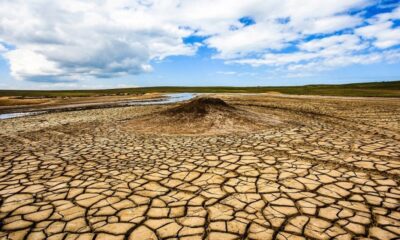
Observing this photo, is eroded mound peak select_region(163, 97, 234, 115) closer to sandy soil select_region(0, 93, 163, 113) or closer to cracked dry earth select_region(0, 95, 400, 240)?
cracked dry earth select_region(0, 95, 400, 240)

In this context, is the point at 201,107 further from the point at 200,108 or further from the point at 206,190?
the point at 206,190

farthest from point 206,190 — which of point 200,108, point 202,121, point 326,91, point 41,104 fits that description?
point 326,91

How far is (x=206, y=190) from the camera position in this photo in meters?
3.79

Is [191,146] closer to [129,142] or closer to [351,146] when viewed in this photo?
[129,142]

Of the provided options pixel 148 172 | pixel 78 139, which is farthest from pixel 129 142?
pixel 148 172

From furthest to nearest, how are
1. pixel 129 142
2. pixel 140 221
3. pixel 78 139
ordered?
pixel 78 139
pixel 129 142
pixel 140 221

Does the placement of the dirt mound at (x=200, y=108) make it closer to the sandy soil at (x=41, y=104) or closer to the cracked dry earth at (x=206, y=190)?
the cracked dry earth at (x=206, y=190)

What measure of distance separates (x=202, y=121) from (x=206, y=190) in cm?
612

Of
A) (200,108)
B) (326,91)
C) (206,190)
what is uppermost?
(326,91)

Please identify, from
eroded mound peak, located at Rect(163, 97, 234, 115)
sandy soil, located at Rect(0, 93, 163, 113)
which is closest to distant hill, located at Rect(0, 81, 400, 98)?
sandy soil, located at Rect(0, 93, 163, 113)

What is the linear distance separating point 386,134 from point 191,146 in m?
5.72

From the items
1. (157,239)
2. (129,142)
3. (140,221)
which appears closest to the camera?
(157,239)

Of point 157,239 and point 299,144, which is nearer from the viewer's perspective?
→ point 157,239

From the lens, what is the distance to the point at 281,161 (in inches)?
199
